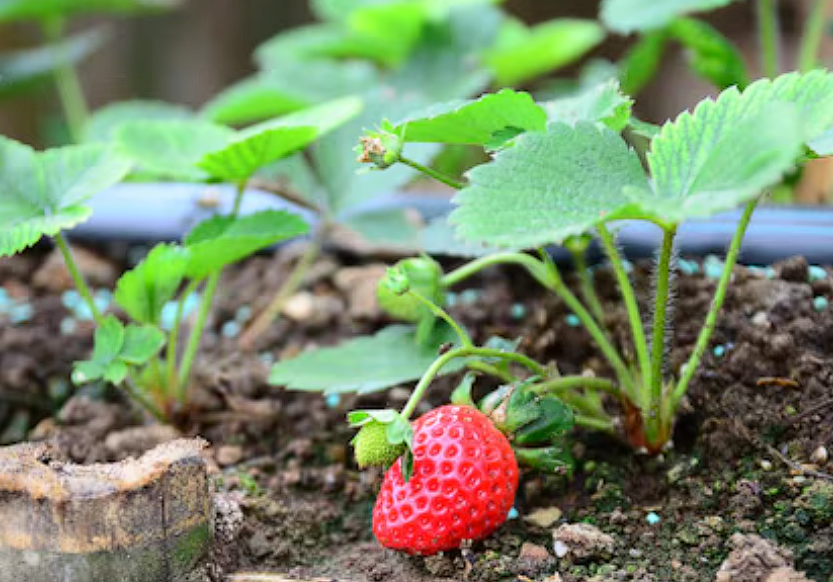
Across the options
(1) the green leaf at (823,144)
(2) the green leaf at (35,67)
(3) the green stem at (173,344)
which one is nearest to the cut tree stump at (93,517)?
(3) the green stem at (173,344)

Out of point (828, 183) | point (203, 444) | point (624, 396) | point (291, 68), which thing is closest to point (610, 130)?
point (624, 396)

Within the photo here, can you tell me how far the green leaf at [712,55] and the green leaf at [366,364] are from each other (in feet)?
2.33

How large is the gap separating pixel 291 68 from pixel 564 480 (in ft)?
3.30

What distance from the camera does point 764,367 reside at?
96 cm

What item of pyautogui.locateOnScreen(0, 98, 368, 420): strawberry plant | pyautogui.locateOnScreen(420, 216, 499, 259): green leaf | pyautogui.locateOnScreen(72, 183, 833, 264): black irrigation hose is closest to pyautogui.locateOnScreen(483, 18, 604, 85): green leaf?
pyautogui.locateOnScreen(72, 183, 833, 264): black irrigation hose

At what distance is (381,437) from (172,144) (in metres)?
0.49

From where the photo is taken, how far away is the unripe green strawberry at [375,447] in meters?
0.77

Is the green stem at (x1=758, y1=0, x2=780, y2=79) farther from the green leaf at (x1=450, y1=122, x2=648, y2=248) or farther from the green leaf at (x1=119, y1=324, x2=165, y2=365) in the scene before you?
the green leaf at (x1=119, y1=324, x2=165, y2=365)

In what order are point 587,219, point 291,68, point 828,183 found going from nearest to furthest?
point 587,219 → point 828,183 → point 291,68

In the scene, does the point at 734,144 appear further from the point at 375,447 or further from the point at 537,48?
the point at 537,48

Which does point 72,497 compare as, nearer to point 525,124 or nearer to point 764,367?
point 525,124

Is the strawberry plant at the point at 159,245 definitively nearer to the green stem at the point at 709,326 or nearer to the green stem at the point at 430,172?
the green stem at the point at 430,172

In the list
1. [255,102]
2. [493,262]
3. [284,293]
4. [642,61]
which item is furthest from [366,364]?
[642,61]

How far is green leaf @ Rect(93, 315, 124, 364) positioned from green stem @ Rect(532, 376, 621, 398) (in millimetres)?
379
